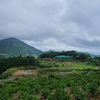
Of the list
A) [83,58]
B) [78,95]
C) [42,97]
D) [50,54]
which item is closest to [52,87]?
[42,97]

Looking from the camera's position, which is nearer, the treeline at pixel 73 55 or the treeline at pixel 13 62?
the treeline at pixel 13 62

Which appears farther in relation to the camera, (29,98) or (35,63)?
(35,63)

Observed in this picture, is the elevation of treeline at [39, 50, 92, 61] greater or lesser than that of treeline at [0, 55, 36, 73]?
greater

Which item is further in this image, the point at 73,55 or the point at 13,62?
the point at 73,55

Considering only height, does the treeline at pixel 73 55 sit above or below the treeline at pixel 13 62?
above

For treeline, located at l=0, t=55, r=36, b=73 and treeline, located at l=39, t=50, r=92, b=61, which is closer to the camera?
treeline, located at l=0, t=55, r=36, b=73

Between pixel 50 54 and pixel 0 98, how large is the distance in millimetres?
117886

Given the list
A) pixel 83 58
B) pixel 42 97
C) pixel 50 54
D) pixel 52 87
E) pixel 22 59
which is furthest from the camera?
pixel 50 54

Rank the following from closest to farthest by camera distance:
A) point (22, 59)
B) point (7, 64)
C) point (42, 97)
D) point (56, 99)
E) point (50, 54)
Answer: point (56, 99) < point (42, 97) < point (7, 64) < point (22, 59) < point (50, 54)

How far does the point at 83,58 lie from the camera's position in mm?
110688

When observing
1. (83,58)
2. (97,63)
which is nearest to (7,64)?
(97,63)

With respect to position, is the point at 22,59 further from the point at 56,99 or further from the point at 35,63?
the point at 56,99

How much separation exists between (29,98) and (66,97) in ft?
10.2

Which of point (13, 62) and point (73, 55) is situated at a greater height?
point (73, 55)
